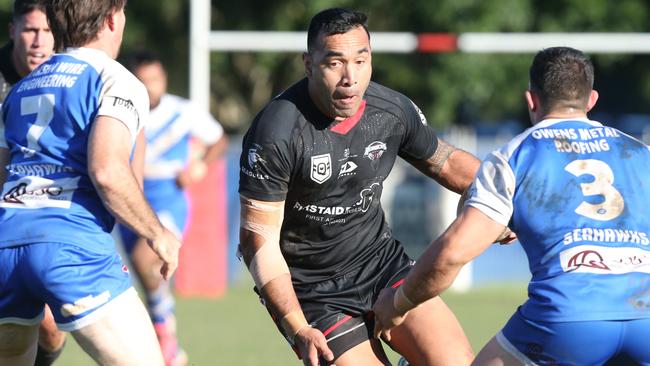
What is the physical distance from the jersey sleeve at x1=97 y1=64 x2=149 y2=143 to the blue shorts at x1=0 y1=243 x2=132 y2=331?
0.53m

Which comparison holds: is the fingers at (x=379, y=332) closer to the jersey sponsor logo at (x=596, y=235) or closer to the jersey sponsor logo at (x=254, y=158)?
the jersey sponsor logo at (x=254, y=158)

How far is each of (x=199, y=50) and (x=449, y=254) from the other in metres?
9.00

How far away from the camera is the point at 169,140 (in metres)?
10.6

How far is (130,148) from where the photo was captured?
16.3 feet

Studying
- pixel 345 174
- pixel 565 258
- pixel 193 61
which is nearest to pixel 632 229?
pixel 565 258

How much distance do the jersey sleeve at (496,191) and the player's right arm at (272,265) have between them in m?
1.06

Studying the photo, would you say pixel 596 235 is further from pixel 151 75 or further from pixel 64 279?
pixel 151 75

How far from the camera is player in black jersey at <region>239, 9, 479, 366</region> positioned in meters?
5.62

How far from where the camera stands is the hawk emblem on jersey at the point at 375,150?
5.88 metres

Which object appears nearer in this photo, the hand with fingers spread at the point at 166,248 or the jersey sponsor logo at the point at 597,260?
the jersey sponsor logo at the point at 597,260

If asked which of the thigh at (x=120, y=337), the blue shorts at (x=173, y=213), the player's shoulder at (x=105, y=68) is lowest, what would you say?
the blue shorts at (x=173, y=213)

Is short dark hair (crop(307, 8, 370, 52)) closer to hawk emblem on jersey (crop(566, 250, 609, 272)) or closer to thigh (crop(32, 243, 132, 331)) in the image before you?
thigh (crop(32, 243, 132, 331))

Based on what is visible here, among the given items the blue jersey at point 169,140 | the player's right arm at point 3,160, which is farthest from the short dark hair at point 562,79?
the blue jersey at point 169,140

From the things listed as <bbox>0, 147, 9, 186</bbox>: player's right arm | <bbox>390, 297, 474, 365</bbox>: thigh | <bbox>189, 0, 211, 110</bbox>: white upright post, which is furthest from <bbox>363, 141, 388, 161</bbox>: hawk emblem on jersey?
<bbox>189, 0, 211, 110</bbox>: white upright post
